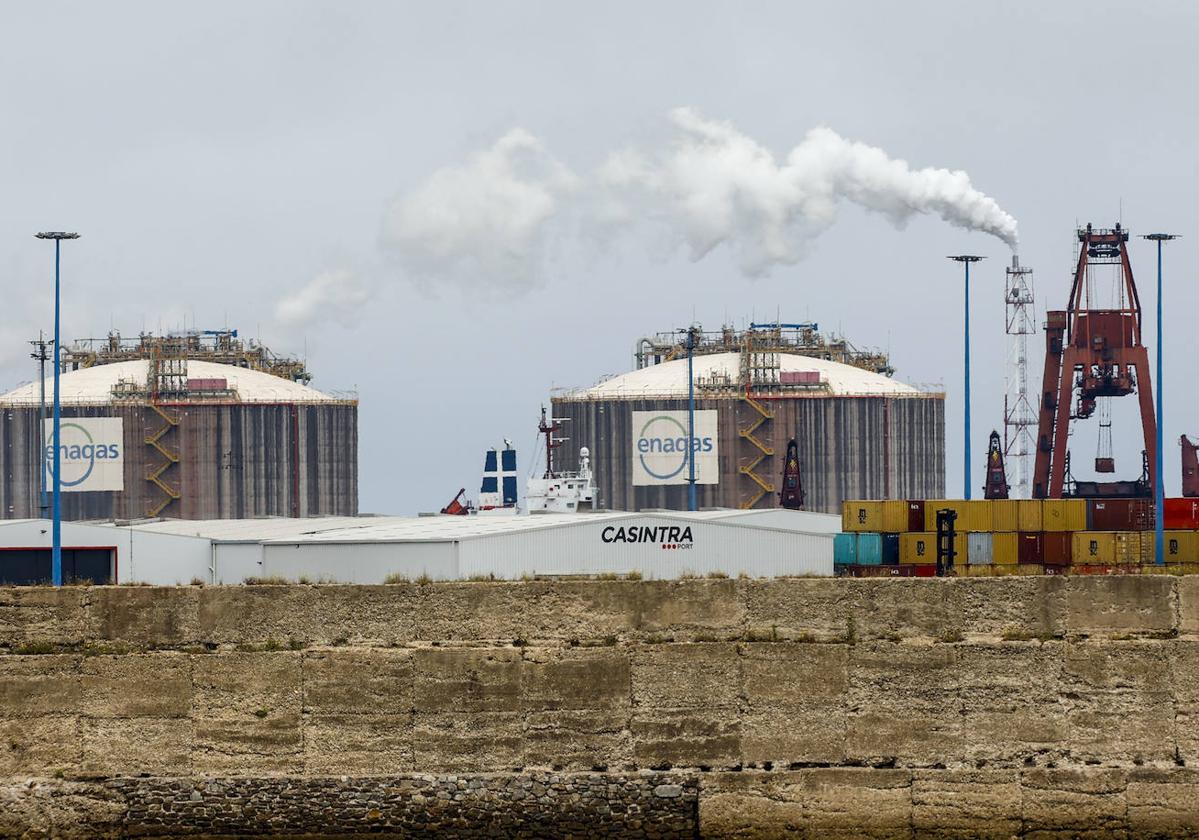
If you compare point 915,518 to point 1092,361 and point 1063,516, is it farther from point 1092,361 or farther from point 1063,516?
point 1092,361

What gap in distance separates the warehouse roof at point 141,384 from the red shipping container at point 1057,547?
7974 cm

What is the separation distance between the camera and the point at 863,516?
2785 inches

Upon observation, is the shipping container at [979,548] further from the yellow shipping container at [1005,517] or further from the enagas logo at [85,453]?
the enagas logo at [85,453]

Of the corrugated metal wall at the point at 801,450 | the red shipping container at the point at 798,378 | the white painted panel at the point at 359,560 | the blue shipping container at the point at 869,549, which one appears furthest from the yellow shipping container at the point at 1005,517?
the red shipping container at the point at 798,378

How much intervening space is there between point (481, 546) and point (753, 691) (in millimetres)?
27841

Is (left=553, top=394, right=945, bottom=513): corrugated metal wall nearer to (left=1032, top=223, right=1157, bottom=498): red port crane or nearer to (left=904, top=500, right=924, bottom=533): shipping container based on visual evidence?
(left=1032, top=223, right=1157, bottom=498): red port crane

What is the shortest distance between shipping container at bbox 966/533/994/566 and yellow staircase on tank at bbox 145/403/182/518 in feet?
262

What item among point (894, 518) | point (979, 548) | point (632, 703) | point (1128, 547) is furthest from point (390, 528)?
point (632, 703)

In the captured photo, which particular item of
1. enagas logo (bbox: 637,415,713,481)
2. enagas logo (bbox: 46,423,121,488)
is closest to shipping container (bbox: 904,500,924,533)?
enagas logo (bbox: 637,415,713,481)

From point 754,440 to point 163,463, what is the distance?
137 ft

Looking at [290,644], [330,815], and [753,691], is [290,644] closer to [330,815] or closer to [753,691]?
[330,815]

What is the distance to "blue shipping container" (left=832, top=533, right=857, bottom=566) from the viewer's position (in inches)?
2633

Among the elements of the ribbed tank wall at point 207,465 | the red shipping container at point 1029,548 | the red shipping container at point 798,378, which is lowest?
the red shipping container at point 1029,548

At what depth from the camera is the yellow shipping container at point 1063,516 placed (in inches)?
2665
